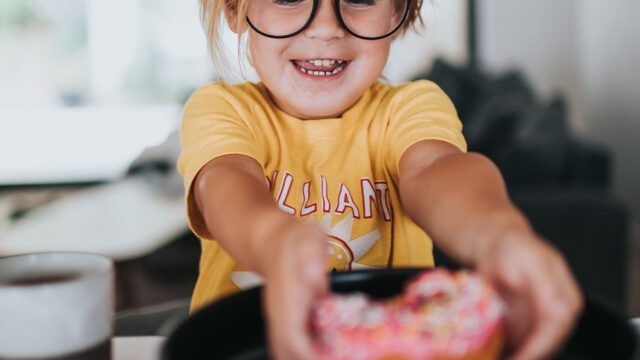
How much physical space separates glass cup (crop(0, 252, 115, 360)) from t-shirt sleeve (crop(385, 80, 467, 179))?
43 centimetres

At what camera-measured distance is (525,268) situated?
15.5 inches

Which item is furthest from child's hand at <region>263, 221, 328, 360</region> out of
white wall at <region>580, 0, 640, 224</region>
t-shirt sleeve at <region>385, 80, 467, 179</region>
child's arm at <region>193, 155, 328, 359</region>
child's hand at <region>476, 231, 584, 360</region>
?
white wall at <region>580, 0, 640, 224</region>

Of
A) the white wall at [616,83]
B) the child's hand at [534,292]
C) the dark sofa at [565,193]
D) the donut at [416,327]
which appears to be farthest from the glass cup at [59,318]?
the white wall at [616,83]

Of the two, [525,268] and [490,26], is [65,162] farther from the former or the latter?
[525,268]

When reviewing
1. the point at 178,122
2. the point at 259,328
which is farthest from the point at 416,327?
the point at 178,122

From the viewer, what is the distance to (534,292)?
0.39m

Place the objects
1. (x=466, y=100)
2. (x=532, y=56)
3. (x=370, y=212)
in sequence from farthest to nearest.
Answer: (x=532, y=56) → (x=466, y=100) → (x=370, y=212)

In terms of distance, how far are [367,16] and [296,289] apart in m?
0.53

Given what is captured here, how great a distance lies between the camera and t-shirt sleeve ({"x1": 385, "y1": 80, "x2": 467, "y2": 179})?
0.77 meters

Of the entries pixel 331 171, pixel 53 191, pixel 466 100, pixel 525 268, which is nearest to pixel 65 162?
pixel 53 191

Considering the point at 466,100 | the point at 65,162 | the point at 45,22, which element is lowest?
the point at 65,162

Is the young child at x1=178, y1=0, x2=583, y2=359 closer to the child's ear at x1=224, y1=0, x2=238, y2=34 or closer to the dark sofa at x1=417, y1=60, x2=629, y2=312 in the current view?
the child's ear at x1=224, y1=0, x2=238, y2=34

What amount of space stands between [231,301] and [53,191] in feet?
16.5

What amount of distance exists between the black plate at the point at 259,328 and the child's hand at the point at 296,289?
89mm
